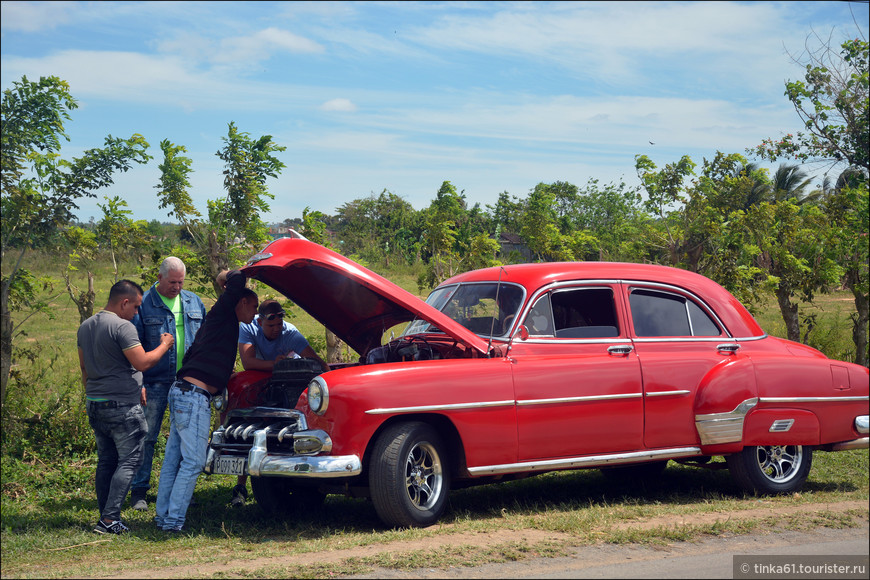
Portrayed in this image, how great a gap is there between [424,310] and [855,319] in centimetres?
1056

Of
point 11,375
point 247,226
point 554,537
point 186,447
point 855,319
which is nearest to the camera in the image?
point 554,537

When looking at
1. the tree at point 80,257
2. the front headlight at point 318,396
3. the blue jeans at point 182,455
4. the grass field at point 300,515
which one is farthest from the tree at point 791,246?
the tree at point 80,257

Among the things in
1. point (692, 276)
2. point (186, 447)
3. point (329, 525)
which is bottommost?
point (329, 525)

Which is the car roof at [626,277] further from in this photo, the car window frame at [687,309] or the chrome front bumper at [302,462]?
the chrome front bumper at [302,462]

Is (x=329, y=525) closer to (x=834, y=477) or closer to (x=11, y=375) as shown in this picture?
(x=11, y=375)

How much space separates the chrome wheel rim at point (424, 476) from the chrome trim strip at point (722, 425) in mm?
2404

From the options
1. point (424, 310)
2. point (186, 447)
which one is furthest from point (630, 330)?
point (186, 447)

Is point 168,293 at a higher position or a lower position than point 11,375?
higher

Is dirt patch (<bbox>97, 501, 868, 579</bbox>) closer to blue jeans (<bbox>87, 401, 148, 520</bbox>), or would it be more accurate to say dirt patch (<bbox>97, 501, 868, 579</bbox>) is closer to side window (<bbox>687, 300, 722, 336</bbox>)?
blue jeans (<bbox>87, 401, 148, 520</bbox>)

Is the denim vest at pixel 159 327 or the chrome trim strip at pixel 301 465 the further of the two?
the denim vest at pixel 159 327

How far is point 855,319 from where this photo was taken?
1407cm

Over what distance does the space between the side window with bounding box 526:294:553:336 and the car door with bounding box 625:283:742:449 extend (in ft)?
2.61

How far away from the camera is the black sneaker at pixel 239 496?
7438 mm

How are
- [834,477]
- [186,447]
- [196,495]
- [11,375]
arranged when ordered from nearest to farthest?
1. [186,447]
2. [196,495]
3. [834,477]
4. [11,375]
